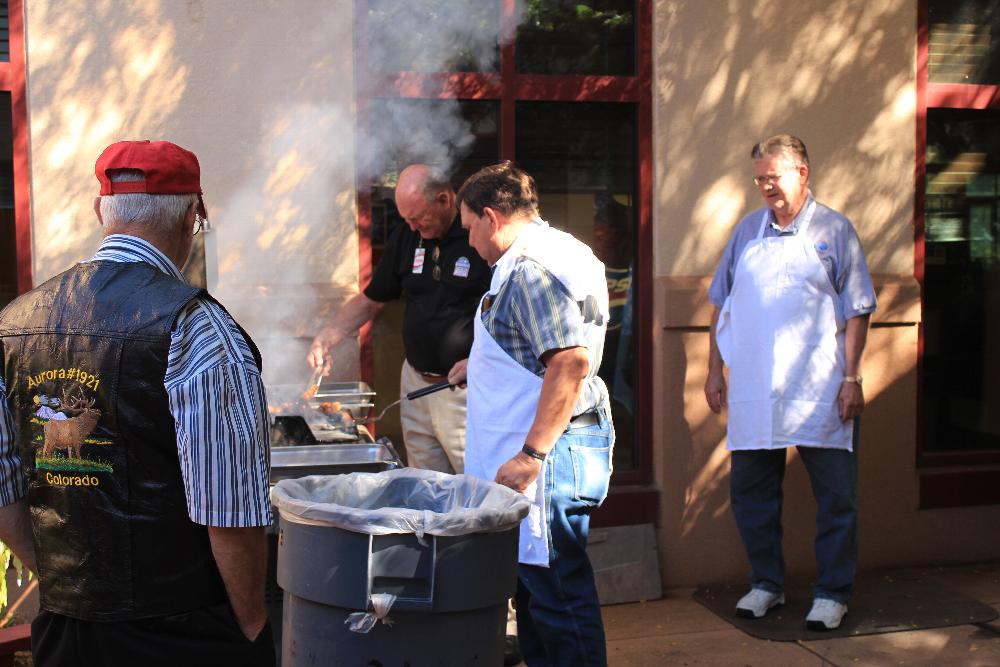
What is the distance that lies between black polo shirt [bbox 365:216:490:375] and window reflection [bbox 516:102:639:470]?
89cm

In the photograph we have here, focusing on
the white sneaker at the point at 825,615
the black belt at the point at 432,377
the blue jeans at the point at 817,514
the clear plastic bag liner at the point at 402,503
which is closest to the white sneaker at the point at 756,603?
the blue jeans at the point at 817,514

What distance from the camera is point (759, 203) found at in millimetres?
5770

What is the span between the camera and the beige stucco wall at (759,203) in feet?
18.6

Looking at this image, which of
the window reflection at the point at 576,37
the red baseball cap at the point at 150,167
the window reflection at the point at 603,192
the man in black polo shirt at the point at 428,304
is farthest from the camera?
the window reflection at the point at 603,192

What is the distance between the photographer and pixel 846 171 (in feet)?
19.3

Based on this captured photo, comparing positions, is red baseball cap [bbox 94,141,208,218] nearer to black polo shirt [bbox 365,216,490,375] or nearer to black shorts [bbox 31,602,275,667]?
black shorts [bbox 31,602,275,667]

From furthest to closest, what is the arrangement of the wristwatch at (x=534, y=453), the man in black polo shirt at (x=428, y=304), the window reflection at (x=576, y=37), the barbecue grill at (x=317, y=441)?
1. the window reflection at (x=576, y=37)
2. the man in black polo shirt at (x=428, y=304)
3. the barbecue grill at (x=317, y=441)
4. the wristwatch at (x=534, y=453)

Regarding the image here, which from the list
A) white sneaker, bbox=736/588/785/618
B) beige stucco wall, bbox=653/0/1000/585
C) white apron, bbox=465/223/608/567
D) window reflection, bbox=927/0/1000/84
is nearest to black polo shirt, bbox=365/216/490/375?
white apron, bbox=465/223/608/567

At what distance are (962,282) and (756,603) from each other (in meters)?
2.36

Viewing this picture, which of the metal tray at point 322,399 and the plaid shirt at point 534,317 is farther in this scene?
the metal tray at point 322,399

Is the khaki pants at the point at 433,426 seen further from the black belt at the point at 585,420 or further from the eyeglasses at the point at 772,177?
the eyeglasses at the point at 772,177

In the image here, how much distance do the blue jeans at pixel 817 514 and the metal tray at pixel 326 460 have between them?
209 centimetres

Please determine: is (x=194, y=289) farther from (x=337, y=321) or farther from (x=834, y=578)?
(x=834, y=578)

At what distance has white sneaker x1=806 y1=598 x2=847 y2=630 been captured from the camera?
504 centimetres
